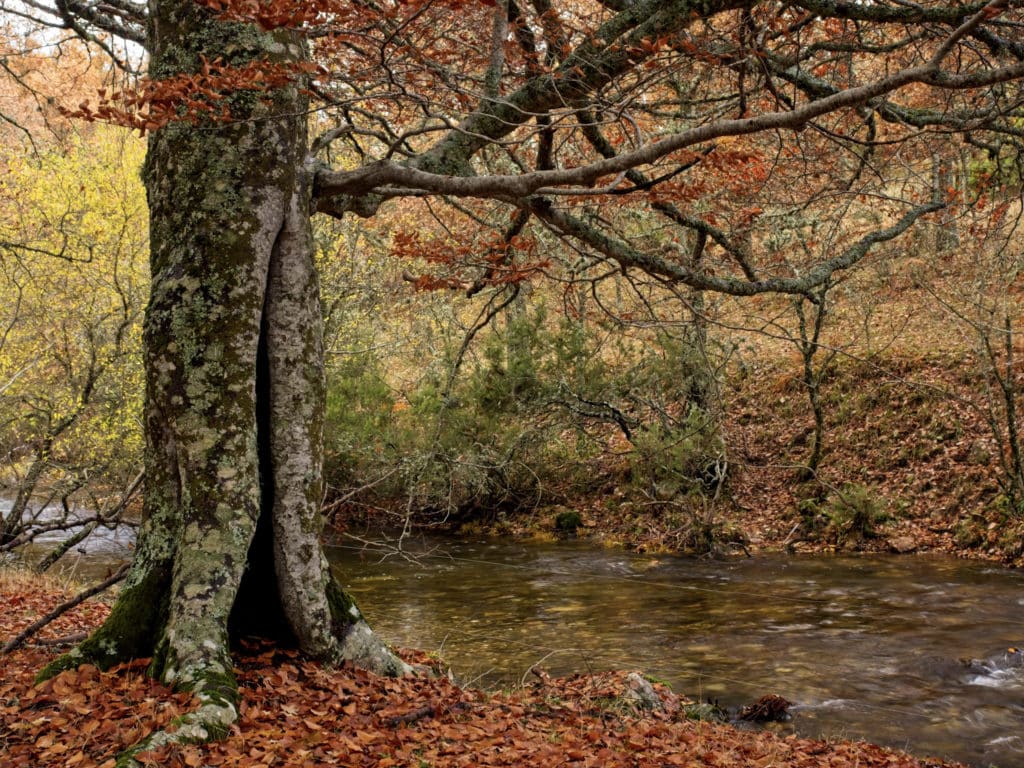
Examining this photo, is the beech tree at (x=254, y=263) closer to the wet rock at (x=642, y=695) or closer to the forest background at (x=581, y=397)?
the wet rock at (x=642, y=695)

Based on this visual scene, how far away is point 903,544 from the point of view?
12.0 m

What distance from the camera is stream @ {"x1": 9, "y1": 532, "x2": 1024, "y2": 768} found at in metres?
6.50

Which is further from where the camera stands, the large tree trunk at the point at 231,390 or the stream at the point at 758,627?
the stream at the point at 758,627

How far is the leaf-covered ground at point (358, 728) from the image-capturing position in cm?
344

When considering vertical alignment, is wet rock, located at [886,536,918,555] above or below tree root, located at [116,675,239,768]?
below

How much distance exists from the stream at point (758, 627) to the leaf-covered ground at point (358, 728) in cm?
105

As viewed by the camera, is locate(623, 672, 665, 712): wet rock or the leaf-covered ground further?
locate(623, 672, 665, 712): wet rock

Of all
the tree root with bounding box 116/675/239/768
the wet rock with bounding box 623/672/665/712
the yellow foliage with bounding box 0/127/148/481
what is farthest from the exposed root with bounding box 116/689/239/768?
the yellow foliage with bounding box 0/127/148/481

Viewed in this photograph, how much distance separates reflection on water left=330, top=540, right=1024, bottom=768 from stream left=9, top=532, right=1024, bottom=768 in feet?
0.07

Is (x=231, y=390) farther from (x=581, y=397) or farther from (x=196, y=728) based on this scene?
(x=581, y=397)

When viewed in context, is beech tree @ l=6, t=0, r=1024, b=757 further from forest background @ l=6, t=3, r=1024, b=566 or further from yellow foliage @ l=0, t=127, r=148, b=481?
yellow foliage @ l=0, t=127, r=148, b=481

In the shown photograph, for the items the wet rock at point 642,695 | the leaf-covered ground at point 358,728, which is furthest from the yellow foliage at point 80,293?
the wet rock at point 642,695

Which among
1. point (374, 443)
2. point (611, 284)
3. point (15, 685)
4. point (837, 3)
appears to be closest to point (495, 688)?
point (15, 685)

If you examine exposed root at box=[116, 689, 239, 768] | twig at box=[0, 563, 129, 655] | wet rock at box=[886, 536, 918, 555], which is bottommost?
wet rock at box=[886, 536, 918, 555]
